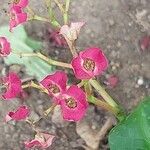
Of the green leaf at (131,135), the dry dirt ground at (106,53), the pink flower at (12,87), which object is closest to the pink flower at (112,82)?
the dry dirt ground at (106,53)

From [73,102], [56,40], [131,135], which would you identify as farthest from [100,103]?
[56,40]

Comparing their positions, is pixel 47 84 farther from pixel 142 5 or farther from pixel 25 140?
pixel 142 5

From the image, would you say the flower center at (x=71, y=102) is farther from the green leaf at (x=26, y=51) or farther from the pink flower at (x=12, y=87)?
the green leaf at (x=26, y=51)

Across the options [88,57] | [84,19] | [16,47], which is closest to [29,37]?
[16,47]

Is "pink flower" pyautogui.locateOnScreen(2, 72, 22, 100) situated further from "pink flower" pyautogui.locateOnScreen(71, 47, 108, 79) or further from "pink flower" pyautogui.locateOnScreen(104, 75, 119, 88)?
"pink flower" pyautogui.locateOnScreen(104, 75, 119, 88)

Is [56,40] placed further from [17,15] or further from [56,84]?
[56,84]

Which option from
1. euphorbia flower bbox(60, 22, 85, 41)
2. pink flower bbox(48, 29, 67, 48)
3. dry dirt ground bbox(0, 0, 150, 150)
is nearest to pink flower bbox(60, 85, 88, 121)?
euphorbia flower bbox(60, 22, 85, 41)

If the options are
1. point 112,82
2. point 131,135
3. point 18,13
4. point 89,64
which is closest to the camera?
point 89,64
